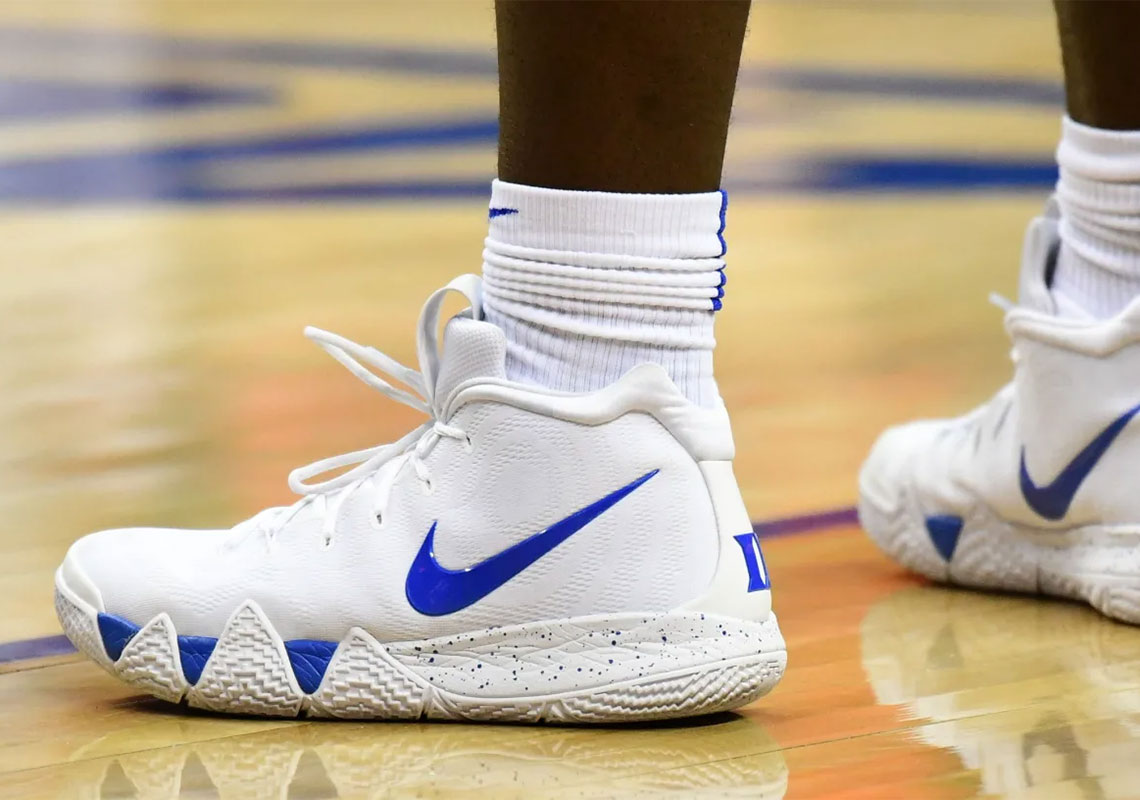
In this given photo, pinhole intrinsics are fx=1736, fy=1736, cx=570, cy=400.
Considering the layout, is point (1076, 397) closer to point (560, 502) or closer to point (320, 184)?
point (560, 502)

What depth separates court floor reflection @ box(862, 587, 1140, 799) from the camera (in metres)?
0.91

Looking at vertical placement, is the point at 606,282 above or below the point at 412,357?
above

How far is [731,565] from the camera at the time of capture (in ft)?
3.26

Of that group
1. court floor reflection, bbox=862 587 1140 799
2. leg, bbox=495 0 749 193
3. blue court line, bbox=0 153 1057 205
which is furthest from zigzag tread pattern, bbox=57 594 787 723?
blue court line, bbox=0 153 1057 205

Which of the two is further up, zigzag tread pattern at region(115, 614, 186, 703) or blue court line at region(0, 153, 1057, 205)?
zigzag tread pattern at region(115, 614, 186, 703)

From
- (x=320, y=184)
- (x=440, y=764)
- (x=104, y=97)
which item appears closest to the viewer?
(x=440, y=764)

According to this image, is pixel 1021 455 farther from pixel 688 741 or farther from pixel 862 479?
pixel 688 741

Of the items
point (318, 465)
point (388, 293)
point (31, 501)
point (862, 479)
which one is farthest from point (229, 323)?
point (318, 465)

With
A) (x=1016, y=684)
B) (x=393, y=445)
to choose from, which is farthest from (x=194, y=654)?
(x=1016, y=684)

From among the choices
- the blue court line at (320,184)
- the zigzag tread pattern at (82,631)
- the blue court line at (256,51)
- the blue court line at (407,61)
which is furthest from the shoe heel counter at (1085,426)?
the blue court line at (256,51)

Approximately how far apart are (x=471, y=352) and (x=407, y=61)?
4765mm

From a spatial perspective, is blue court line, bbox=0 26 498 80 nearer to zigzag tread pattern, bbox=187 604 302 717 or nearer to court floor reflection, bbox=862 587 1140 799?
court floor reflection, bbox=862 587 1140 799

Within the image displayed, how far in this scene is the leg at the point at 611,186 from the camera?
956mm

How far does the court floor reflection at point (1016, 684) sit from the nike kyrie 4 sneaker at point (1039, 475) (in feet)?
0.09
